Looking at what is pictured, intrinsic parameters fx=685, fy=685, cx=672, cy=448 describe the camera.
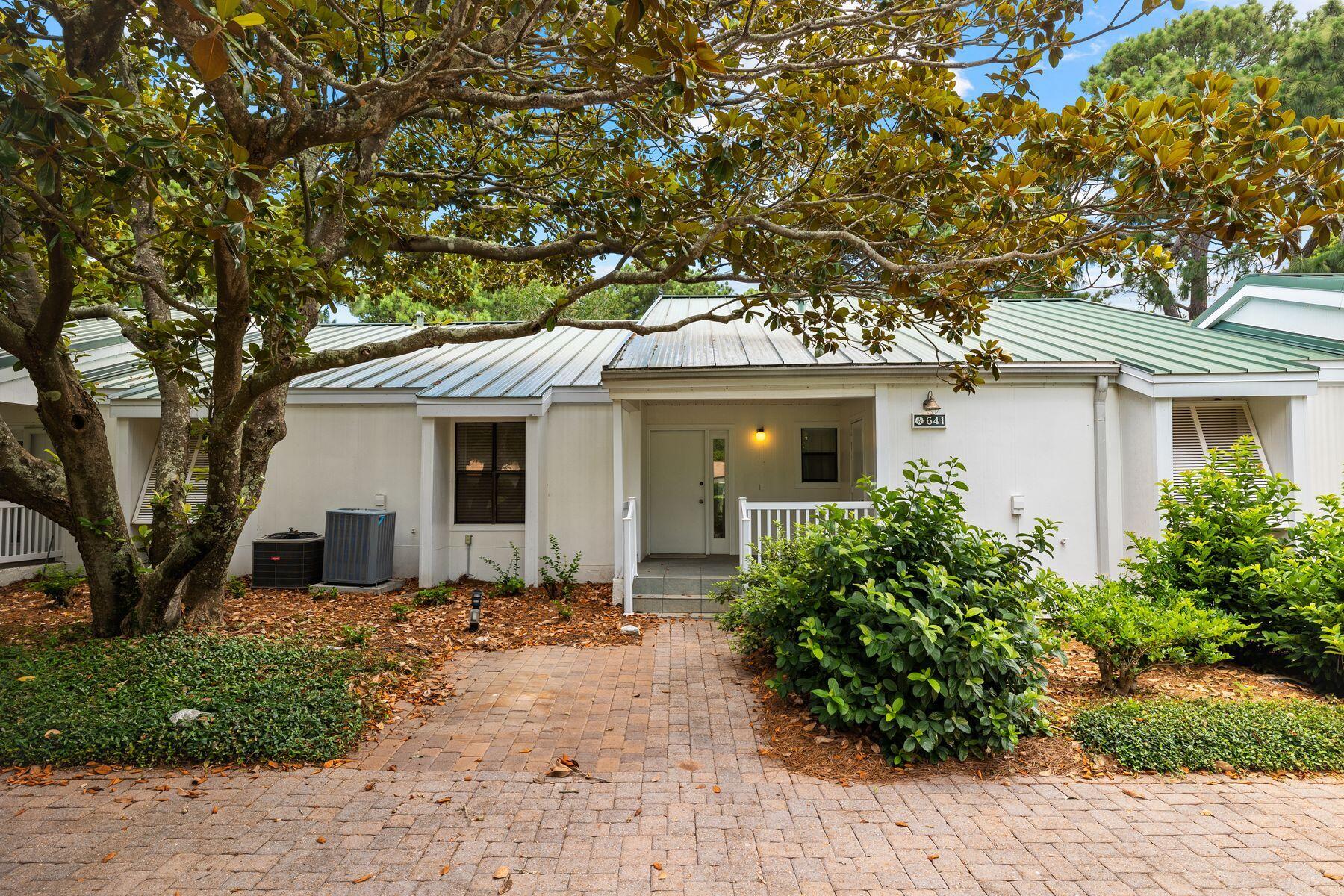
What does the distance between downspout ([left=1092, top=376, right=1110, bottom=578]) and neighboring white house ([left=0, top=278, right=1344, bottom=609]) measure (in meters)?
0.02

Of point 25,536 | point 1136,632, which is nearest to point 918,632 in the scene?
point 1136,632

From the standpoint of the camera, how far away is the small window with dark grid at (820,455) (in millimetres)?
11156

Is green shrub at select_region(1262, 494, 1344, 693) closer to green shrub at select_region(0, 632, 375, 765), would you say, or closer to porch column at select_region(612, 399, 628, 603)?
→ porch column at select_region(612, 399, 628, 603)

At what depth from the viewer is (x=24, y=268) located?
17.7 ft

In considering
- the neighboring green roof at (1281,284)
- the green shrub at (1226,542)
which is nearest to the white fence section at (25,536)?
the green shrub at (1226,542)

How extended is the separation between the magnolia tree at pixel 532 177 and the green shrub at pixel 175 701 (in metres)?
0.61

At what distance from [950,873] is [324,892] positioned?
9.01ft

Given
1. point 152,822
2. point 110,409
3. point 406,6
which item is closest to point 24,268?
point 406,6

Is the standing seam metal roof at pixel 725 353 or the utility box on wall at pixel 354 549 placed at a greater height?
the standing seam metal roof at pixel 725 353

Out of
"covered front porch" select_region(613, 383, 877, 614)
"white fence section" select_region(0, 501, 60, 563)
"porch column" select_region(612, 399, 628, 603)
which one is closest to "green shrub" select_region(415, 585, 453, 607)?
"porch column" select_region(612, 399, 628, 603)

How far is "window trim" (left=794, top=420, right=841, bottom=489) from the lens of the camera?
11.1 m

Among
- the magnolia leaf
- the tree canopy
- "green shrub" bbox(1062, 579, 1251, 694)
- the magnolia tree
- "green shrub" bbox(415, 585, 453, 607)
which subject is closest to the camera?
the magnolia leaf

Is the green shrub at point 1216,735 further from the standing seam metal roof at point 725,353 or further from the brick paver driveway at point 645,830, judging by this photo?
the standing seam metal roof at point 725,353

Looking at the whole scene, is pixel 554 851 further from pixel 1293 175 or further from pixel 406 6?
pixel 406 6
